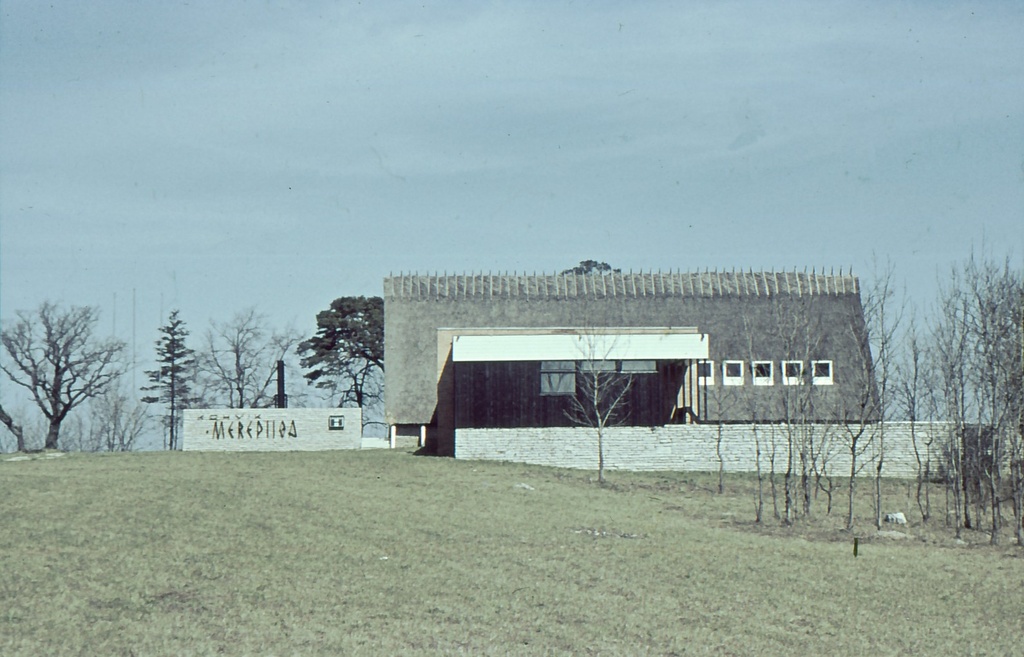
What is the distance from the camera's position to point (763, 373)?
49500 mm

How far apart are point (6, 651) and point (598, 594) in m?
8.26

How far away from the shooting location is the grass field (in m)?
13.9

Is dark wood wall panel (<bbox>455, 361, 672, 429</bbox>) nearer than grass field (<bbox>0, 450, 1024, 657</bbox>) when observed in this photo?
No

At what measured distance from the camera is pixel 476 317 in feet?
177

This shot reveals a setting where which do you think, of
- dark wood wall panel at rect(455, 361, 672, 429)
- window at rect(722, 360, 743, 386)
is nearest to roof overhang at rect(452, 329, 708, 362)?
dark wood wall panel at rect(455, 361, 672, 429)

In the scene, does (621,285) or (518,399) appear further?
(621,285)

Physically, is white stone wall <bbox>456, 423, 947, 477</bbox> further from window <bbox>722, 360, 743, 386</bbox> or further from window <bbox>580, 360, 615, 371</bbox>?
window <bbox>722, 360, 743, 386</bbox>

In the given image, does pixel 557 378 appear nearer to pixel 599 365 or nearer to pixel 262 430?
pixel 599 365

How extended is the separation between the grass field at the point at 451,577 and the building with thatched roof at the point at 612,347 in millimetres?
14051

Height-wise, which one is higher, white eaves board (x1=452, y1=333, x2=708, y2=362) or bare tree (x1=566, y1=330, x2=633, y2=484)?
white eaves board (x1=452, y1=333, x2=708, y2=362)

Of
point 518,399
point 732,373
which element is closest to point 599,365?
point 518,399

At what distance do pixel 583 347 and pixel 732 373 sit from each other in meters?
9.65

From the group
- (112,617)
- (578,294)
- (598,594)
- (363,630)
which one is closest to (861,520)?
(598,594)

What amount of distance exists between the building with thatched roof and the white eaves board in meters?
0.07
